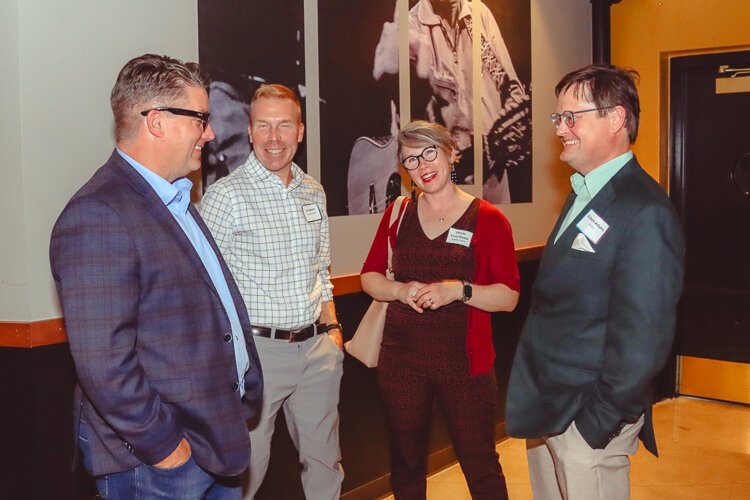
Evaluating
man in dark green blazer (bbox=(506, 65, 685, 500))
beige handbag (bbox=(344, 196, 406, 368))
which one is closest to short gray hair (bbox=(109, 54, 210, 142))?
man in dark green blazer (bbox=(506, 65, 685, 500))

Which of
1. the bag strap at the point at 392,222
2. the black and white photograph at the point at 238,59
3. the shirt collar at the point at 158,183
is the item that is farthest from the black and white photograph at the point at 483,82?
the shirt collar at the point at 158,183

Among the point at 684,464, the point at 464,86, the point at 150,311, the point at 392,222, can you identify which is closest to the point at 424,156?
the point at 392,222

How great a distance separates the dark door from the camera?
5.66 m

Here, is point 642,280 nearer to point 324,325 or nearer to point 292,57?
point 324,325

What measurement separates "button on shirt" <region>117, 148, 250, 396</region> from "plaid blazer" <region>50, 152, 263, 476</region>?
0.07 m

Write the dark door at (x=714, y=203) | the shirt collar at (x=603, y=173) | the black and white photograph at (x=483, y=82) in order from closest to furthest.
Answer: the shirt collar at (x=603, y=173) → the black and white photograph at (x=483, y=82) → the dark door at (x=714, y=203)

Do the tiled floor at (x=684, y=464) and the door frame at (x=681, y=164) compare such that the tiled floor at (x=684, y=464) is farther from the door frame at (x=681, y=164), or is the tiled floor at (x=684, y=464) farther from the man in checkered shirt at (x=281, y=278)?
the man in checkered shirt at (x=281, y=278)

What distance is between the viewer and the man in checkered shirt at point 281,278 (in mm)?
2898

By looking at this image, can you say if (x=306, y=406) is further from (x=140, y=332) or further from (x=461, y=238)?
(x=140, y=332)

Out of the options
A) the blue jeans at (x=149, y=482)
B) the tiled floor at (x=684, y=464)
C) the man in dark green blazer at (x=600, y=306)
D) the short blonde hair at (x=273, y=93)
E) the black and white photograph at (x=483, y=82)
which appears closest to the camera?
the blue jeans at (x=149, y=482)

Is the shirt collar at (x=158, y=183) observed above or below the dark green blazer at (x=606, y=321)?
above

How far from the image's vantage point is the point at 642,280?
6.81 feet

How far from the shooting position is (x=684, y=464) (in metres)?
4.61

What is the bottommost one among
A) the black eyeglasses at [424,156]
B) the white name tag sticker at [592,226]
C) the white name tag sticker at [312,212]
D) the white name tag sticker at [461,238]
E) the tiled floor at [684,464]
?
the tiled floor at [684,464]
